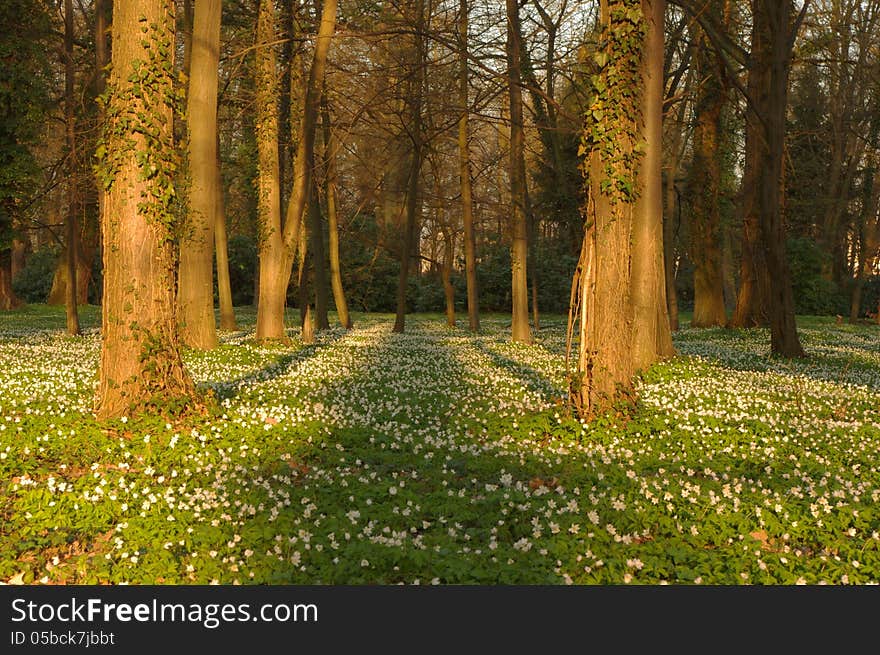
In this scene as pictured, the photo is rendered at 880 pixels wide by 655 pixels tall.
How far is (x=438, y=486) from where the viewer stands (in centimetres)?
739

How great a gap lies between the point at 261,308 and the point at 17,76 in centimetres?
1250

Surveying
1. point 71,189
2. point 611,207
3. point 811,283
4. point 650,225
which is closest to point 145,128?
point 611,207

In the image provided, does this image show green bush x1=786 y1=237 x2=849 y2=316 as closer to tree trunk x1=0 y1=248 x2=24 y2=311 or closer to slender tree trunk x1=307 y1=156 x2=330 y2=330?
slender tree trunk x1=307 y1=156 x2=330 y2=330

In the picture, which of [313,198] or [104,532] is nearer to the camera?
[104,532]

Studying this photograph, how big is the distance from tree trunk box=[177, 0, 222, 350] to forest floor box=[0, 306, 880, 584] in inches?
218

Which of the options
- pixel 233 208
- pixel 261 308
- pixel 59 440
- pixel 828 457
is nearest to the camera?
pixel 59 440

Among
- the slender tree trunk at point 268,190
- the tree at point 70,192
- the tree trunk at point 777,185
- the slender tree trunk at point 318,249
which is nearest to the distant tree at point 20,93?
the tree at point 70,192

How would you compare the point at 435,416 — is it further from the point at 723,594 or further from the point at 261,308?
the point at 261,308

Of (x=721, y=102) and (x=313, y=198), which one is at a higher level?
(x=721, y=102)

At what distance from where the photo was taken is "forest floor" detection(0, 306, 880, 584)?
5.46m

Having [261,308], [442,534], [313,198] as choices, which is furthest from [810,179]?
[442,534]

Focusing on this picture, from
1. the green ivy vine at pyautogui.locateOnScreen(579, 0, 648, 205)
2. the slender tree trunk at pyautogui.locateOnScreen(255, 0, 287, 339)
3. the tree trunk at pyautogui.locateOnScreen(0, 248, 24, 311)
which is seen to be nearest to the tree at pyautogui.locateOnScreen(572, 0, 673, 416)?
the green ivy vine at pyautogui.locateOnScreen(579, 0, 648, 205)

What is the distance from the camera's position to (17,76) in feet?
81.3

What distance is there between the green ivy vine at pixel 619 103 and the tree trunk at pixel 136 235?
232 inches
